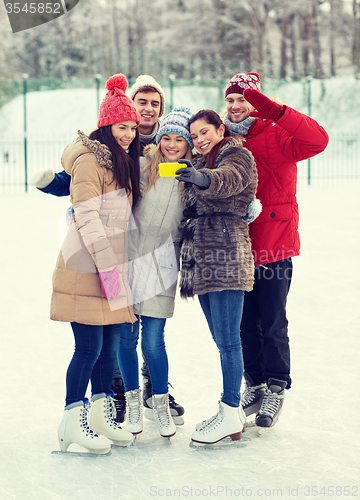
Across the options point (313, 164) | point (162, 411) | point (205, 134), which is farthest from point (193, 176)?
point (313, 164)

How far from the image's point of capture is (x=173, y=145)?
2.43 metres

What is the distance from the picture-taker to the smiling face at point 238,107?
2594mm

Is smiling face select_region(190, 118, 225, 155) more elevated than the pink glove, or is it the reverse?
smiling face select_region(190, 118, 225, 155)

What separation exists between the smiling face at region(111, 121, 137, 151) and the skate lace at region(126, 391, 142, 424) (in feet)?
3.67

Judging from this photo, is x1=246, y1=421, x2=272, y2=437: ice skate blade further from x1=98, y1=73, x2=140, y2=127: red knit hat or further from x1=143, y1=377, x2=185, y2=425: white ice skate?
x1=98, y1=73, x2=140, y2=127: red knit hat

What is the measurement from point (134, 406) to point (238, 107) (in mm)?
1444

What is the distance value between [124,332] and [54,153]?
18.6 metres

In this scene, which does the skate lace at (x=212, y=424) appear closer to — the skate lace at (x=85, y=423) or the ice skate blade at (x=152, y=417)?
the ice skate blade at (x=152, y=417)

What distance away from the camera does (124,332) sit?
2.56 metres

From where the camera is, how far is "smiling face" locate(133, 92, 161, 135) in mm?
2865

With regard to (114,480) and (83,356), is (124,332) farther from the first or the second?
(114,480)

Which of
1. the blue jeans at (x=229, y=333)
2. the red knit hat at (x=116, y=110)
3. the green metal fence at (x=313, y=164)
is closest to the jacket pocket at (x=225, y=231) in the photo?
the blue jeans at (x=229, y=333)

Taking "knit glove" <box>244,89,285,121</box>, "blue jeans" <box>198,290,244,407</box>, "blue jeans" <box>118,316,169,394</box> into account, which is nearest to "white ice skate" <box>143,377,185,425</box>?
"blue jeans" <box>118,316,169,394</box>

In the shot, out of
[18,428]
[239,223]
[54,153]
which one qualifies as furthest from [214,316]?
[54,153]
